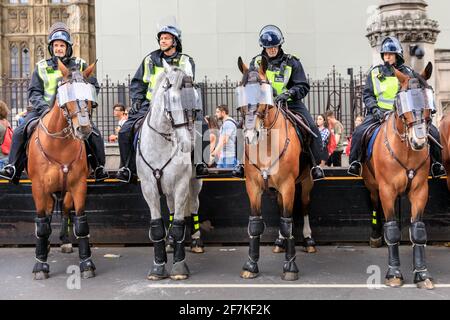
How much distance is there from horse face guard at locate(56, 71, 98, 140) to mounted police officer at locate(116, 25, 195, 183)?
1089 mm

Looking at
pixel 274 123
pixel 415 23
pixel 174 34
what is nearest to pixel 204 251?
pixel 274 123

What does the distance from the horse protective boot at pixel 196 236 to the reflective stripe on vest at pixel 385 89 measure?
312cm

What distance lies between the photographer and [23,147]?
793 cm

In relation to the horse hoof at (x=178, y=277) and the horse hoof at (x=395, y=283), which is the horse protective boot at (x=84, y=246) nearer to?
the horse hoof at (x=178, y=277)

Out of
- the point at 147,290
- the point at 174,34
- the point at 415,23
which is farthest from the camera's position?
the point at 415,23

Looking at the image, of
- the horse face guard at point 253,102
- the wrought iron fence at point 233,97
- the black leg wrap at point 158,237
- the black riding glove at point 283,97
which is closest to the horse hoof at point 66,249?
the black leg wrap at point 158,237

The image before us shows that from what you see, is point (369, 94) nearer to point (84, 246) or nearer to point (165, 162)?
point (165, 162)

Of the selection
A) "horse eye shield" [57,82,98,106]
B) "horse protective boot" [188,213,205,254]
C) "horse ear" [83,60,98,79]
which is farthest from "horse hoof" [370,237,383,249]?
"horse ear" [83,60,98,79]

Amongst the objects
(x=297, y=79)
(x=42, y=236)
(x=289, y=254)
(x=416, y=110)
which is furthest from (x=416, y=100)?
(x=42, y=236)

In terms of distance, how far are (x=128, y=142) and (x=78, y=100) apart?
135cm
